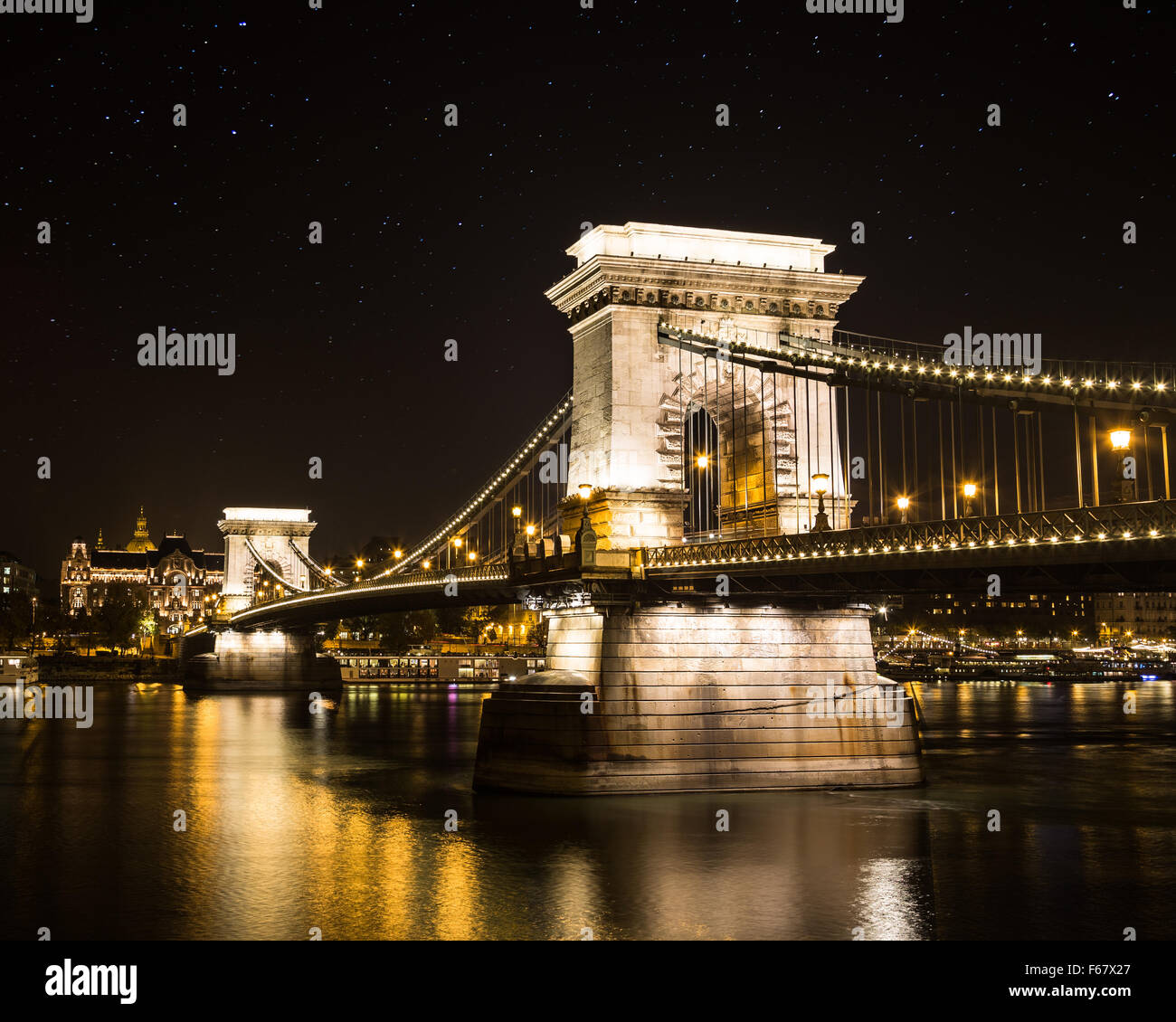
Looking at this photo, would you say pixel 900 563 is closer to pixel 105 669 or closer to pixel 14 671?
pixel 14 671

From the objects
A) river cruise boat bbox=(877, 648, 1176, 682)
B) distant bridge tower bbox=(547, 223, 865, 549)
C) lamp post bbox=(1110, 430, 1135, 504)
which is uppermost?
distant bridge tower bbox=(547, 223, 865, 549)

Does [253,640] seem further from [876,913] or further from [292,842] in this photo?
[876,913]

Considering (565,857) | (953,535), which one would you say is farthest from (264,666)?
(953,535)

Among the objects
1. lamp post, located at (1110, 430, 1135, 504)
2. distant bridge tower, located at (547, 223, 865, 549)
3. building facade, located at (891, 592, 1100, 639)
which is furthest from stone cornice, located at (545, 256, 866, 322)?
building facade, located at (891, 592, 1100, 639)

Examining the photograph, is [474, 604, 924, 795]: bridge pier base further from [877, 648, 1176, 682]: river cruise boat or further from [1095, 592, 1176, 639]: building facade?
[1095, 592, 1176, 639]: building facade

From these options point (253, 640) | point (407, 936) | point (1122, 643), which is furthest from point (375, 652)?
point (407, 936)

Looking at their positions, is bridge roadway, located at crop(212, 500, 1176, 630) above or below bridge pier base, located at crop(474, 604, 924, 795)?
above

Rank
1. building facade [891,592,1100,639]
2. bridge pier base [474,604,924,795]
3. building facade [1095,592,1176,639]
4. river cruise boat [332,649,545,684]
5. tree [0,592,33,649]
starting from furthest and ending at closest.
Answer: building facade [1095,592,1176,639], building facade [891,592,1100,639], tree [0,592,33,649], river cruise boat [332,649,545,684], bridge pier base [474,604,924,795]
